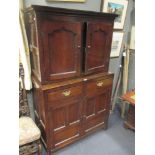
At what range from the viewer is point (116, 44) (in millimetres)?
2502

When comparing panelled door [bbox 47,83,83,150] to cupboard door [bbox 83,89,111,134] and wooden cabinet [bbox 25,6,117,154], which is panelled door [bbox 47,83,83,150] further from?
cupboard door [bbox 83,89,111,134]

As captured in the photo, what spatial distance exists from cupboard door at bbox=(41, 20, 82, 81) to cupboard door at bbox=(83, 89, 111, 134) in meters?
0.48

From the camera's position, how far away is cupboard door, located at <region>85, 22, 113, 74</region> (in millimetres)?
1653

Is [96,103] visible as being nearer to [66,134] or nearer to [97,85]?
[97,85]

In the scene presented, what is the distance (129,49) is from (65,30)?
148cm

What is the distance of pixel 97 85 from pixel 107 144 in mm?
819

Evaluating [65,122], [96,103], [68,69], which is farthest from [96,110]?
[68,69]

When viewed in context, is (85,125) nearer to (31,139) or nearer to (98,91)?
(98,91)

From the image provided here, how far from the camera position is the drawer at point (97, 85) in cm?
179

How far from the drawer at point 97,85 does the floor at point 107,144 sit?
2.26 feet

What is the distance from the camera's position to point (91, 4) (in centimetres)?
200

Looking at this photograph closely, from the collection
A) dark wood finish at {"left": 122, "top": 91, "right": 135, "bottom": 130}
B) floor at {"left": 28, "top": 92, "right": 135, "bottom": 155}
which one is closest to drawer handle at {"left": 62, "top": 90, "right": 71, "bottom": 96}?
floor at {"left": 28, "top": 92, "right": 135, "bottom": 155}

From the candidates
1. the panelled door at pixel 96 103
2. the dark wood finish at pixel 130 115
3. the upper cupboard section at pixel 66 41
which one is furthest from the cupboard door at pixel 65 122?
the dark wood finish at pixel 130 115
